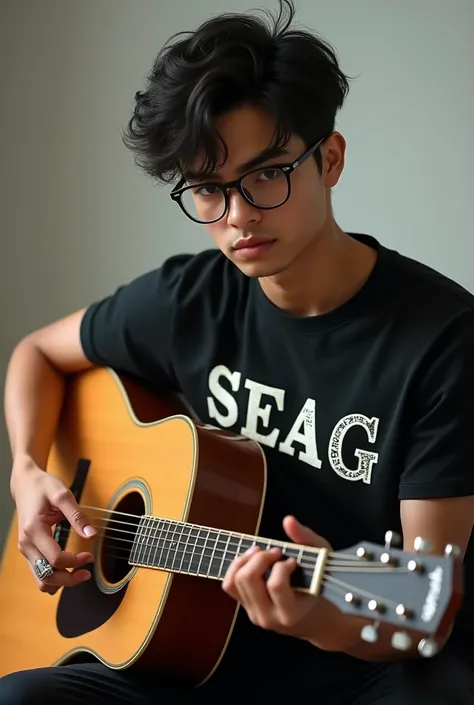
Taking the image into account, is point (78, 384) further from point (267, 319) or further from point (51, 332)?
point (267, 319)

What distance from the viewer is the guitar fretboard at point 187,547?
106 cm

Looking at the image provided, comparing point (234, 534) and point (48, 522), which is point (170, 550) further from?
point (48, 522)

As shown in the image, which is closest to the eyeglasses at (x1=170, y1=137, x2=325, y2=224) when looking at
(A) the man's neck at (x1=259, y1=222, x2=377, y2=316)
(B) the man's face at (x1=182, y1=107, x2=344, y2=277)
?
(B) the man's face at (x1=182, y1=107, x2=344, y2=277)

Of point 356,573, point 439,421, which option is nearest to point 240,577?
point 356,573

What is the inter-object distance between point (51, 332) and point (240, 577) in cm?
76

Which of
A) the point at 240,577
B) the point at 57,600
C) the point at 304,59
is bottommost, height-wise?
the point at 57,600

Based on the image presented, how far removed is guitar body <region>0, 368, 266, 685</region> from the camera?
3.82ft

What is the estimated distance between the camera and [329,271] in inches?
48.5

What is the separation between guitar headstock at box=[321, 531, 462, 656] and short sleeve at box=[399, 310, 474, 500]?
24 cm

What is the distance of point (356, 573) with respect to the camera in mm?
868

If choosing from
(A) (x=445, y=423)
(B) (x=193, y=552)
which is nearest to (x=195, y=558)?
(B) (x=193, y=552)

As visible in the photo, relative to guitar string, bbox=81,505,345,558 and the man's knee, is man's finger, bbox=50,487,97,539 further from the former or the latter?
the man's knee

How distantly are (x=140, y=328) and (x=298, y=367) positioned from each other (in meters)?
0.31

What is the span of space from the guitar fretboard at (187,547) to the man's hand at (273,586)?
0.03 metres
